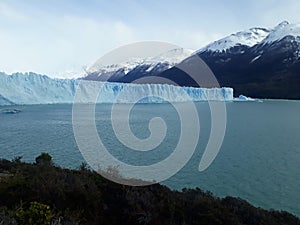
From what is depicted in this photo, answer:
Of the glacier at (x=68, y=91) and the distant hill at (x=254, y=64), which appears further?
the distant hill at (x=254, y=64)

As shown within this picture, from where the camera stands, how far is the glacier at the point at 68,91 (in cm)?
3594

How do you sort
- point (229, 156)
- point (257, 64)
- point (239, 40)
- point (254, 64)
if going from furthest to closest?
point (239, 40) < point (254, 64) < point (257, 64) < point (229, 156)

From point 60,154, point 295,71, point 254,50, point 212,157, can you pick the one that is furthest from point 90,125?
point 254,50

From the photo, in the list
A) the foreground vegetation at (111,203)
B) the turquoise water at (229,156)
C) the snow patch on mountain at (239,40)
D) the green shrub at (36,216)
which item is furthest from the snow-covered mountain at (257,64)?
the green shrub at (36,216)

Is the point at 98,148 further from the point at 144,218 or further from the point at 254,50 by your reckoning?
the point at 254,50

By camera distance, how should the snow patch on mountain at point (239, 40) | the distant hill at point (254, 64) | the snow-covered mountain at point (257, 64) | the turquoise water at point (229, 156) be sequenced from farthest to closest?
1. the snow patch on mountain at point (239, 40)
2. the distant hill at point (254, 64)
3. the snow-covered mountain at point (257, 64)
4. the turquoise water at point (229, 156)

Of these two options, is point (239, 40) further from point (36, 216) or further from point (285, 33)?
point (36, 216)

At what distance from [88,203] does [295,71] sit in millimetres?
77765

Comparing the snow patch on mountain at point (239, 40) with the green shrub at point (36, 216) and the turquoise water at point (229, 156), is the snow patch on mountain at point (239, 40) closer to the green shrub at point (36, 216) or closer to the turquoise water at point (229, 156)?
the turquoise water at point (229, 156)

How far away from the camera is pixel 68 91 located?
128ft

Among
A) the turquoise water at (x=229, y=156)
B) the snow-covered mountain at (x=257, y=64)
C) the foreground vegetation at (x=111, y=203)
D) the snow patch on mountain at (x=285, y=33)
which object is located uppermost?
the snow patch on mountain at (x=285, y=33)

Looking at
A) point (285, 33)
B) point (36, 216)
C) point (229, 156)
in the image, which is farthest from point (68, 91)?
point (285, 33)

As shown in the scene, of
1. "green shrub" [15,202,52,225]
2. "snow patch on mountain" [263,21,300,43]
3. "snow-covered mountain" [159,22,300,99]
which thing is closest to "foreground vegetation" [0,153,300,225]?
"green shrub" [15,202,52,225]

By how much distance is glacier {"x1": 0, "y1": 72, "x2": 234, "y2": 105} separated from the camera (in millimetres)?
35938
